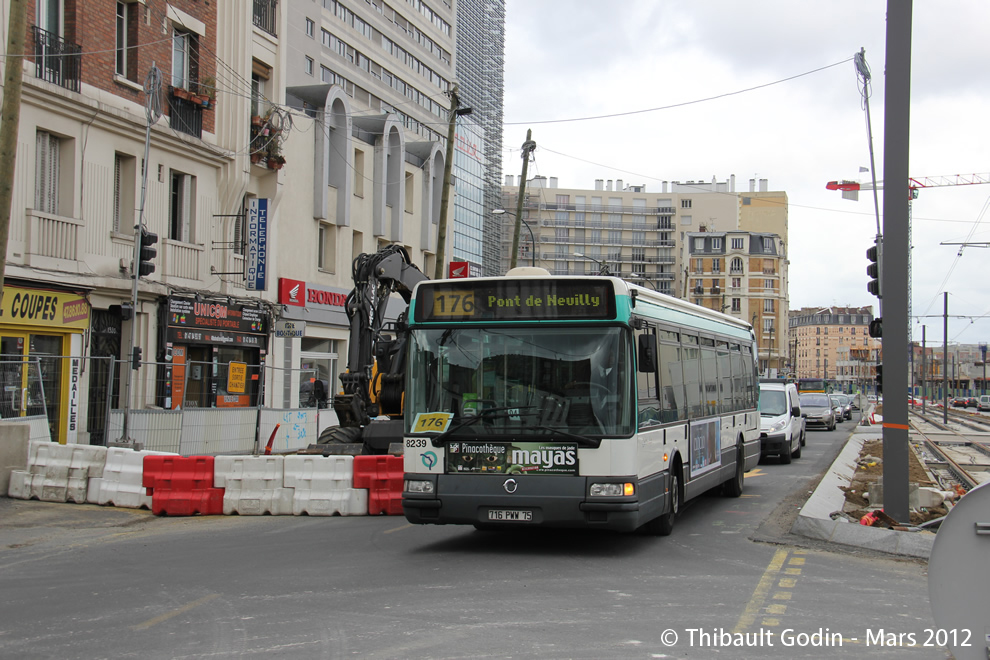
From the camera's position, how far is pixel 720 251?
122688mm

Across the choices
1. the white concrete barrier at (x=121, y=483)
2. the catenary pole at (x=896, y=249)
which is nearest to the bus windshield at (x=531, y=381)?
the catenary pole at (x=896, y=249)

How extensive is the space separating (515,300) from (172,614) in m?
4.38

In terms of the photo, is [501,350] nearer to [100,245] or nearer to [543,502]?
A: [543,502]

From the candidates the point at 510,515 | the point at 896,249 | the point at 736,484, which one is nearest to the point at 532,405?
the point at 510,515

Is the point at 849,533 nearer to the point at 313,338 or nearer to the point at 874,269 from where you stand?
the point at 874,269

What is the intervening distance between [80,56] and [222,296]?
277 inches

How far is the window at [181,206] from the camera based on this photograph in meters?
24.2

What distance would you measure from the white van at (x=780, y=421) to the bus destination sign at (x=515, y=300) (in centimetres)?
1373

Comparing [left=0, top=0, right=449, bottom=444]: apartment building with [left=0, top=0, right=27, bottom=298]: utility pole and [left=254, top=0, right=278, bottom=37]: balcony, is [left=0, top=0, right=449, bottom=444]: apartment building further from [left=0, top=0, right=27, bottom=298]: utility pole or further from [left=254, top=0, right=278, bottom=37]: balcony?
[left=0, top=0, right=27, bottom=298]: utility pole

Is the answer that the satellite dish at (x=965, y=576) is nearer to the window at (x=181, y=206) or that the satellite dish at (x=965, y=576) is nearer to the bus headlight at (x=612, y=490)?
the bus headlight at (x=612, y=490)

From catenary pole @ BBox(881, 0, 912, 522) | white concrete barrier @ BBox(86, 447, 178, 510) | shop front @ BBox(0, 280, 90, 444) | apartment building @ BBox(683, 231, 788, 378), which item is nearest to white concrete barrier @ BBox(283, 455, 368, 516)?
white concrete barrier @ BBox(86, 447, 178, 510)

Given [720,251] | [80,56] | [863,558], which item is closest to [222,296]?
[80,56]

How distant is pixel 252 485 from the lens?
13.2 metres

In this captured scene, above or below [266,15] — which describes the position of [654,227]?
above
